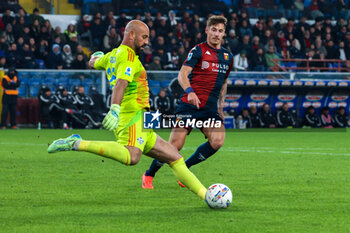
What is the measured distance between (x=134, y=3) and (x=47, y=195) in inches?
869

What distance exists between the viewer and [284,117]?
2475 centimetres

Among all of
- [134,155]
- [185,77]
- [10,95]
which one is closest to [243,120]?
[10,95]

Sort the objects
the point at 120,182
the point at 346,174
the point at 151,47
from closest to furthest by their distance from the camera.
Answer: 1. the point at 120,182
2. the point at 346,174
3. the point at 151,47

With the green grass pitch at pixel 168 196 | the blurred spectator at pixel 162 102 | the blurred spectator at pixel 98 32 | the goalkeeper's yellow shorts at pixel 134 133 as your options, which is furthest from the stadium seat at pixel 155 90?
the goalkeeper's yellow shorts at pixel 134 133

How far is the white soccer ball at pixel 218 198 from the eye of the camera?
20.7ft

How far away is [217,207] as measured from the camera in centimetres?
634

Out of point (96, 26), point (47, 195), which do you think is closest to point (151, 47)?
point (96, 26)

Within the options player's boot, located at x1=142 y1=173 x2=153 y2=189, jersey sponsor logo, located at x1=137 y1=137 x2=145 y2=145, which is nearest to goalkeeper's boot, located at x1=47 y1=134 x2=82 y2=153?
jersey sponsor logo, located at x1=137 y1=137 x2=145 y2=145

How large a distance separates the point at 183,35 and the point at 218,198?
20.5m

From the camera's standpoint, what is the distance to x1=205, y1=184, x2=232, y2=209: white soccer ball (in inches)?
248

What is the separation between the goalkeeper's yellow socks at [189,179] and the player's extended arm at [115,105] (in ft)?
2.83

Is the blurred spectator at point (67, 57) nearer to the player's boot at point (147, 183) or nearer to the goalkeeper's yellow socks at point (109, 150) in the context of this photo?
the player's boot at point (147, 183)

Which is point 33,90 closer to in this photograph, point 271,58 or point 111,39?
point 111,39

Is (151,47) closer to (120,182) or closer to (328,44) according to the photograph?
(328,44)
